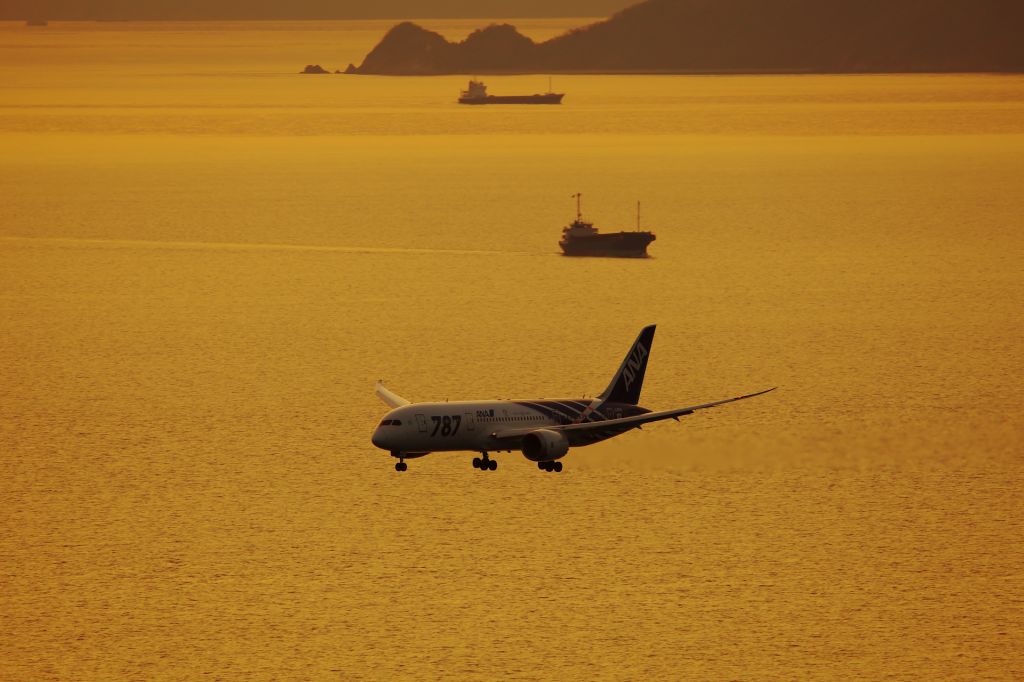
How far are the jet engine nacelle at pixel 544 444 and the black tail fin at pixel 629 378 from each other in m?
8.30

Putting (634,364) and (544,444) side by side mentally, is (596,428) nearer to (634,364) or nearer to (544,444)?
(544,444)

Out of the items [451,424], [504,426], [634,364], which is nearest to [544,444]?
[504,426]

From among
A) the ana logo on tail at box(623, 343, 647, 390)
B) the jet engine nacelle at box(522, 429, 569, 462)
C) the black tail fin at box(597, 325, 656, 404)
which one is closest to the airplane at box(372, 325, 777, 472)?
the jet engine nacelle at box(522, 429, 569, 462)

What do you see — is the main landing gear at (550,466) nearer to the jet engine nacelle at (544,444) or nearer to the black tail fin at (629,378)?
the jet engine nacelle at (544,444)

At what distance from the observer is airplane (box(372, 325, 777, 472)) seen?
98938 millimetres

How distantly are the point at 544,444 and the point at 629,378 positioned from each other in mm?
11411

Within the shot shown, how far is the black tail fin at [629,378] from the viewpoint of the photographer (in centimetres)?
11038

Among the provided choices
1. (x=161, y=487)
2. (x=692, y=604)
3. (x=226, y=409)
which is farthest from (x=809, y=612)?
(x=226, y=409)

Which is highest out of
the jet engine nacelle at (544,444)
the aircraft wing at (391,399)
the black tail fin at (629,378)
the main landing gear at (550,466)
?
the black tail fin at (629,378)

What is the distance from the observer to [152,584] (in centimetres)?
9525

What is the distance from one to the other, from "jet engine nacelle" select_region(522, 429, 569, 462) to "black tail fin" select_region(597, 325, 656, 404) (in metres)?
8.30

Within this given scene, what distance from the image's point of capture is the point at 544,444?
10194cm

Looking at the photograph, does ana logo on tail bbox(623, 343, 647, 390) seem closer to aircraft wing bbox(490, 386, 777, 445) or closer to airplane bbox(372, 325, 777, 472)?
airplane bbox(372, 325, 777, 472)

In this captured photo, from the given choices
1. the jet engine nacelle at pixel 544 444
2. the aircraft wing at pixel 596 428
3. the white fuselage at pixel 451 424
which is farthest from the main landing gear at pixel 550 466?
the white fuselage at pixel 451 424
